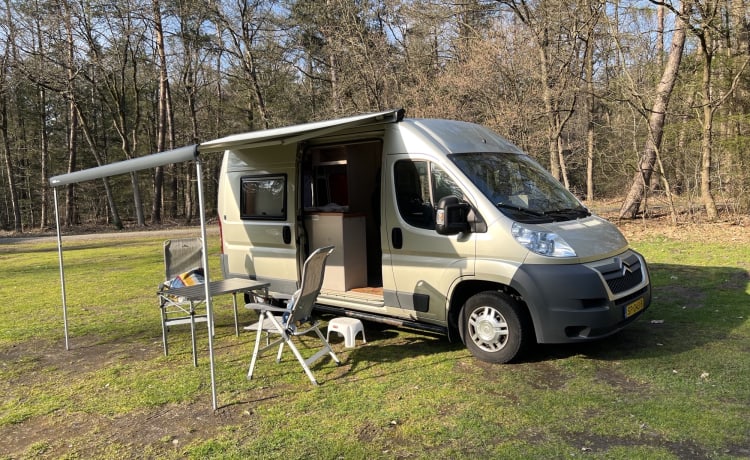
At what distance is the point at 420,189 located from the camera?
516cm

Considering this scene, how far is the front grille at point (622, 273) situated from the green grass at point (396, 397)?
68 cm

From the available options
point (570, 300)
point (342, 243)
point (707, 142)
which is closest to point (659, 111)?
point (707, 142)

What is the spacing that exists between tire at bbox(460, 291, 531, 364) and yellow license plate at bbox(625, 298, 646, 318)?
0.86 meters

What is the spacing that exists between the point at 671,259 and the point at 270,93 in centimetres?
2081

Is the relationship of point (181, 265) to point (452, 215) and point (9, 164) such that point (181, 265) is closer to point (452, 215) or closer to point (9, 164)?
point (452, 215)

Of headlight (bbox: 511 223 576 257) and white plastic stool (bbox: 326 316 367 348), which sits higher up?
headlight (bbox: 511 223 576 257)

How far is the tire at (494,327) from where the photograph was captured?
4551 mm

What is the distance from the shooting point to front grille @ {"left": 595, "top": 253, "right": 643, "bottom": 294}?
4.47m

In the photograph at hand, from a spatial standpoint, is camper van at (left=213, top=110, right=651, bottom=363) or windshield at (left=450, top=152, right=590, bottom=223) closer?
camper van at (left=213, top=110, right=651, bottom=363)

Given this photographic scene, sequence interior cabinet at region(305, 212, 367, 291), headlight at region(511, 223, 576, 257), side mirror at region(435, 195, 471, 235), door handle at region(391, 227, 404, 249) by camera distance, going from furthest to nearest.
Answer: interior cabinet at region(305, 212, 367, 291), door handle at region(391, 227, 404, 249), side mirror at region(435, 195, 471, 235), headlight at region(511, 223, 576, 257)

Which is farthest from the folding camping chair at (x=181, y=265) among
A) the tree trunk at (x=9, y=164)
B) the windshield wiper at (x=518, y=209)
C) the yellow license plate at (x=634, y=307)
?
the tree trunk at (x=9, y=164)

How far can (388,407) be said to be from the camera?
400 cm

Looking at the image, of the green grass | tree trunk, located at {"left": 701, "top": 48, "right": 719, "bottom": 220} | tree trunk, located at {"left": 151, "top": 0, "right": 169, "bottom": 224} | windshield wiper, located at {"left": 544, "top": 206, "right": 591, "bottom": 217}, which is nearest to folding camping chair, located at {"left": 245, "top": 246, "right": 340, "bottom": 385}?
the green grass

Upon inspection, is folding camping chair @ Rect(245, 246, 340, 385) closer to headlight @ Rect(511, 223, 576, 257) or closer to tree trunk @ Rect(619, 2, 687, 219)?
headlight @ Rect(511, 223, 576, 257)
